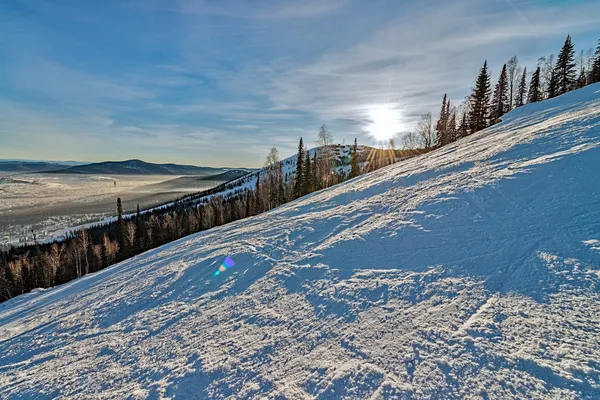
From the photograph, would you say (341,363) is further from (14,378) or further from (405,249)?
(14,378)

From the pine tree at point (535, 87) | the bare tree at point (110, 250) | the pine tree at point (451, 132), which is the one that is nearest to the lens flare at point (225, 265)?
the bare tree at point (110, 250)

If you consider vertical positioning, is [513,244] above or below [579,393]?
above

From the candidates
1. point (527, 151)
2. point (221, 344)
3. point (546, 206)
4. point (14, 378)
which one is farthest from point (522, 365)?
point (527, 151)

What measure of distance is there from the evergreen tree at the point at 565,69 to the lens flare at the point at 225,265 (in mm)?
58249

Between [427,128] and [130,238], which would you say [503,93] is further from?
[130,238]

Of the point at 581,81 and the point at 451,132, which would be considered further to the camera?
the point at 581,81

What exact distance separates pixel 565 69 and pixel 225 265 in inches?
2328

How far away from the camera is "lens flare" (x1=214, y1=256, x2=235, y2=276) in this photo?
829cm

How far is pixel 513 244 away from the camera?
5.62m

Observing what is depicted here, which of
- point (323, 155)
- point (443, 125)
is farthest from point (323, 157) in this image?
point (443, 125)

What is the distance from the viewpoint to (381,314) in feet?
15.4

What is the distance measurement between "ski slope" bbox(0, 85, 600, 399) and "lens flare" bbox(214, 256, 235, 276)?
0.25 metres

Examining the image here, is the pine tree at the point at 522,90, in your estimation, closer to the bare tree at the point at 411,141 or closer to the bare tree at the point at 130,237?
the bare tree at the point at 411,141

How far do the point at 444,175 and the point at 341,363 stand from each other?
979 cm
